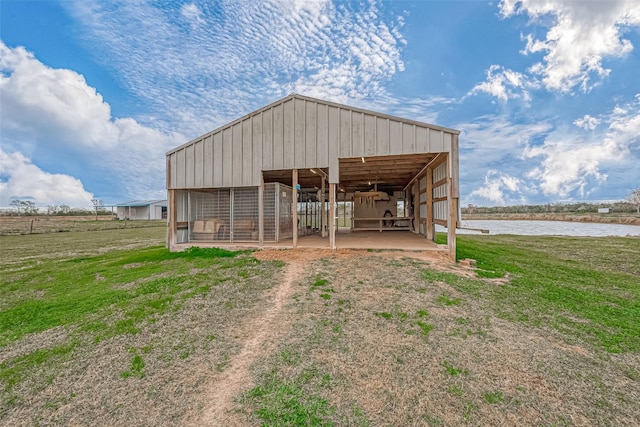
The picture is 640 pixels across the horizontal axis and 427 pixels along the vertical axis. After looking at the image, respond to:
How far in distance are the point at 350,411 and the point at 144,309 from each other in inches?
157

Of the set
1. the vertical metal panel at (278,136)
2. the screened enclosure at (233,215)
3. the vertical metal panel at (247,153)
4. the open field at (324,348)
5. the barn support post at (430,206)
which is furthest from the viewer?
the barn support post at (430,206)

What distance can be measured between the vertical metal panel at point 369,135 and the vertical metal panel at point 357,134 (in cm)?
9

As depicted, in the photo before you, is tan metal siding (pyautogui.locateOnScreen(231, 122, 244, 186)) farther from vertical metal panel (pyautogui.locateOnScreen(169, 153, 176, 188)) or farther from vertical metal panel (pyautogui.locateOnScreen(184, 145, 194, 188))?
vertical metal panel (pyautogui.locateOnScreen(169, 153, 176, 188))

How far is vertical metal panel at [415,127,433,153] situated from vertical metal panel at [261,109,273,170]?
4.45 m

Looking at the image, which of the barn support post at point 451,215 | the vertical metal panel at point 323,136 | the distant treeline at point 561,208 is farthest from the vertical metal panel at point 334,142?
the distant treeline at point 561,208

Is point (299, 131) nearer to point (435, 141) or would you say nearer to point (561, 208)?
point (435, 141)

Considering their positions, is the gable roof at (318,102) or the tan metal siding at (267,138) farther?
the tan metal siding at (267,138)

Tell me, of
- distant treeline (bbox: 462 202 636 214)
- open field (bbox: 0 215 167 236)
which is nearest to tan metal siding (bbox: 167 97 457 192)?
open field (bbox: 0 215 167 236)

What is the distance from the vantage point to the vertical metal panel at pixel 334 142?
8227 mm

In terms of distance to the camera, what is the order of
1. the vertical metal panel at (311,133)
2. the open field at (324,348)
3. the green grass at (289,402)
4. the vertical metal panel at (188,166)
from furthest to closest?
the vertical metal panel at (188,166) → the vertical metal panel at (311,133) → the open field at (324,348) → the green grass at (289,402)

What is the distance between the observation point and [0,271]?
7.79 meters

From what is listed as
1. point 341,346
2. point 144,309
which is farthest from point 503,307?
point 144,309

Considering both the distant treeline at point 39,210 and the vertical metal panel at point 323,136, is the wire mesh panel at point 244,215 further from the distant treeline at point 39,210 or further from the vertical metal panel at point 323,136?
the distant treeline at point 39,210

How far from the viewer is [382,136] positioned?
25.9ft
